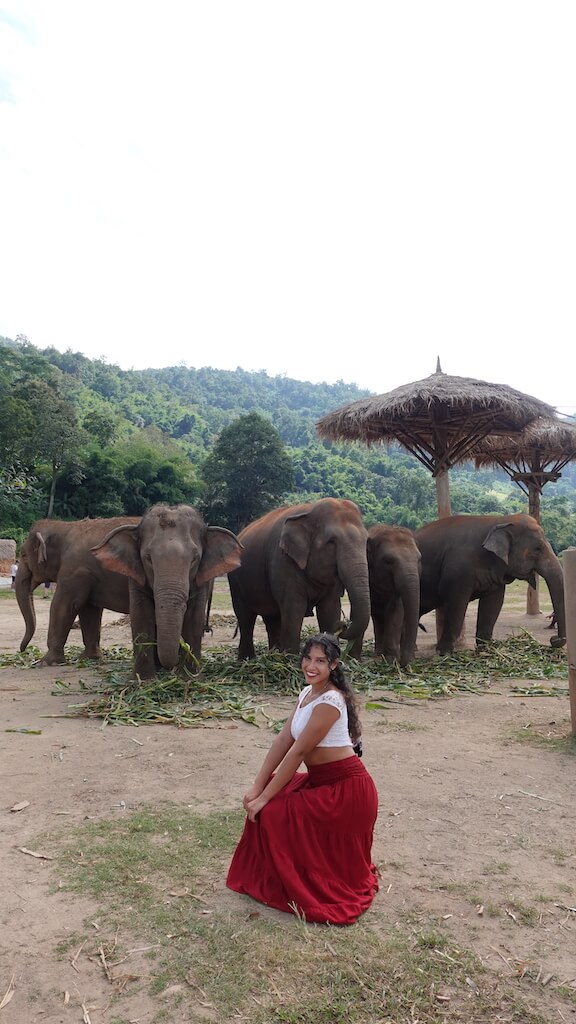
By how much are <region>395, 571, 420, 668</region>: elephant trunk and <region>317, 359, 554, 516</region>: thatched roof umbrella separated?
16.3ft

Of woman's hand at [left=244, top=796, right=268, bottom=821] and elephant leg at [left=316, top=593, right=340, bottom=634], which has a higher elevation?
elephant leg at [left=316, top=593, right=340, bottom=634]

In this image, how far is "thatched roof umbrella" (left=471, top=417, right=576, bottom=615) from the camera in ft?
58.7

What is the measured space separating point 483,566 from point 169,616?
554 cm

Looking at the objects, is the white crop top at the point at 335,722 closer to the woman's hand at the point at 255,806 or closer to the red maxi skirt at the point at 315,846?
the red maxi skirt at the point at 315,846

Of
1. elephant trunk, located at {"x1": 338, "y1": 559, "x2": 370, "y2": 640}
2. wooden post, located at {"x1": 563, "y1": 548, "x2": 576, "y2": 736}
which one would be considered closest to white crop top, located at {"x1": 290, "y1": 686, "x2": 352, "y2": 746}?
wooden post, located at {"x1": 563, "y1": 548, "x2": 576, "y2": 736}

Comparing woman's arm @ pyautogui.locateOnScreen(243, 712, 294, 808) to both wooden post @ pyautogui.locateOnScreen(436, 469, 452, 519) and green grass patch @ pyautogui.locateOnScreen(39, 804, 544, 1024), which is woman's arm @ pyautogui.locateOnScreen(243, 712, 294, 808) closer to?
green grass patch @ pyautogui.locateOnScreen(39, 804, 544, 1024)

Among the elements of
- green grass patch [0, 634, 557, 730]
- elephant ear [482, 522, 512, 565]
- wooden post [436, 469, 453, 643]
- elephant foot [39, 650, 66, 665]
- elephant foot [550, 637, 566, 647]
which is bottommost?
elephant foot [39, 650, 66, 665]

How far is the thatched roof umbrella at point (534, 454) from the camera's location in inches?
705

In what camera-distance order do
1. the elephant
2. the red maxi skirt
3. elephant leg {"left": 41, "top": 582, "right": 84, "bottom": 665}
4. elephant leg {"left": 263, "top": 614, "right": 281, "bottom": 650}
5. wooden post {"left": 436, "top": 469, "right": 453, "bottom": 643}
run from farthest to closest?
1. wooden post {"left": 436, "top": 469, "right": 453, "bottom": 643}
2. elephant leg {"left": 263, "top": 614, "right": 281, "bottom": 650}
3. elephant leg {"left": 41, "top": 582, "right": 84, "bottom": 665}
4. the elephant
5. the red maxi skirt

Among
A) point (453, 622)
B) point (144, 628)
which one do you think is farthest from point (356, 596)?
point (453, 622)

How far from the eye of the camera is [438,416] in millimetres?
15523

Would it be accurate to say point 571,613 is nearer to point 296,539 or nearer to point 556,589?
point 296,539

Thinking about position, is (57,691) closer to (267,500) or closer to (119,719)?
(119,719)

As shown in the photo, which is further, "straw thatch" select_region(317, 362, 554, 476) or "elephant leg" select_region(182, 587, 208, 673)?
"straw thatch" select_region(317, 362, 554, 476)
